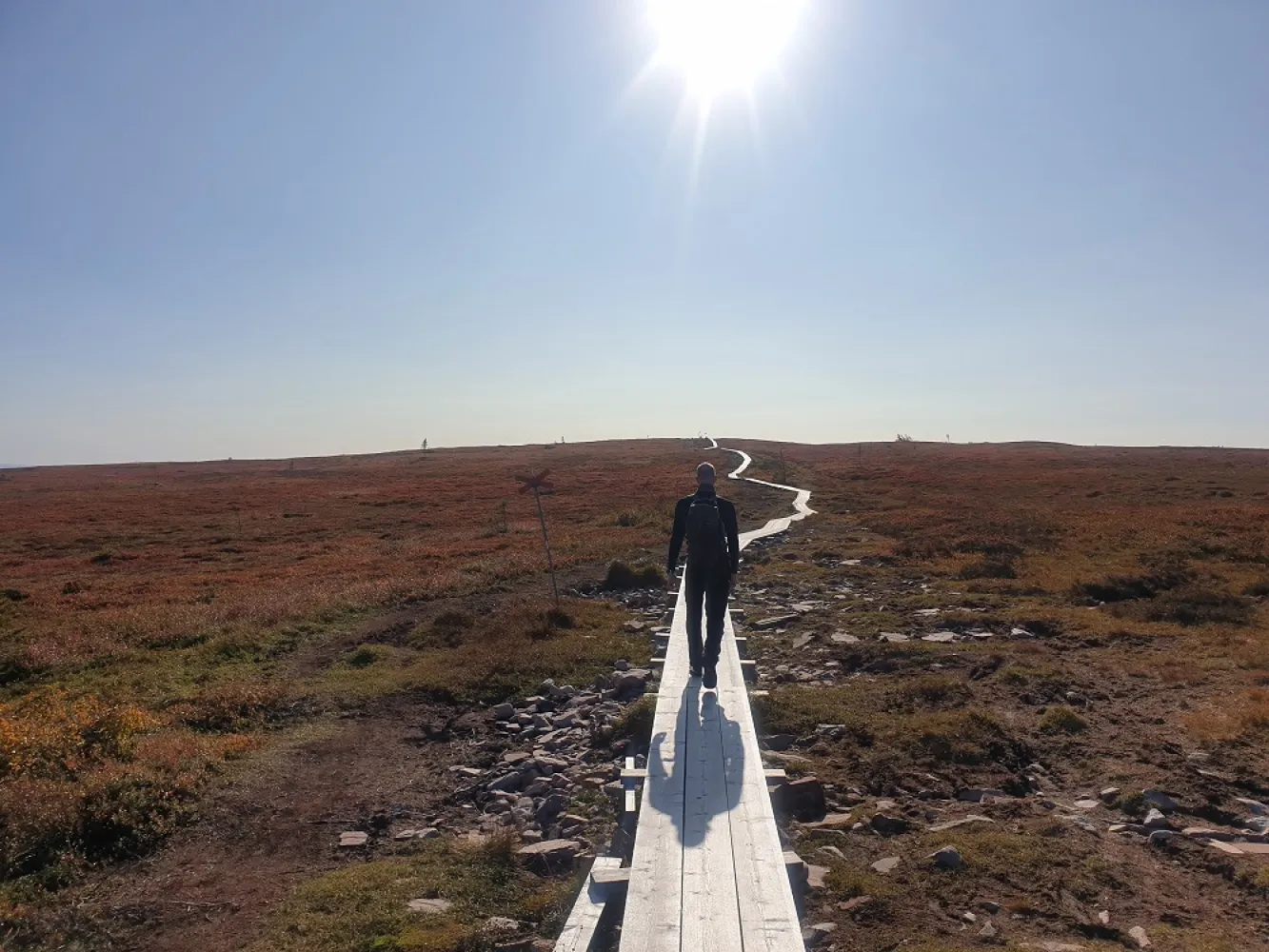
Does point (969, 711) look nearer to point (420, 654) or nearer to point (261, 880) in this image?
point (261, 880)

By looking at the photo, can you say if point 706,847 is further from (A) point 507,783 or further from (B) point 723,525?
(B) point 723,525

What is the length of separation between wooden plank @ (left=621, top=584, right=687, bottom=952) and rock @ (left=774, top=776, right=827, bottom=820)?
38.3 inches

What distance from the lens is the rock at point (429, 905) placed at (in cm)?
619

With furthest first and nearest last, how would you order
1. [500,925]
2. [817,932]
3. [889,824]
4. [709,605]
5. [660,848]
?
[709,605] < [889,824] < [660,848] < [500,925] < [817,932]

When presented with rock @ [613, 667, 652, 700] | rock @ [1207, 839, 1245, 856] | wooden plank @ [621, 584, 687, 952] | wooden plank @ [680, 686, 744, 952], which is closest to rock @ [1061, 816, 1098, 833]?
rock @ [1207, 839, 1245, 856]

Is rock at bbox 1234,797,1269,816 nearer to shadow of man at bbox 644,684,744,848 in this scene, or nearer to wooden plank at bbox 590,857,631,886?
shadow of man at bbox 644,684,744,848

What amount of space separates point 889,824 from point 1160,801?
2.43 metres

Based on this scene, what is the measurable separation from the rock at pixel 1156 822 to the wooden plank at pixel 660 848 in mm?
3872

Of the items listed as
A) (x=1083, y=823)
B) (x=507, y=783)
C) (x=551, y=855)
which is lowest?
(x=507, y=783)

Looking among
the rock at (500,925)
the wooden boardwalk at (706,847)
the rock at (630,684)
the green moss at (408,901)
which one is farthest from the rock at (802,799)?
the rock at (630,684)

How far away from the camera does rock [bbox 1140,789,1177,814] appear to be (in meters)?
7.50

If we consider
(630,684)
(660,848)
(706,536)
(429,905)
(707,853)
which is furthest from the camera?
(630,684)

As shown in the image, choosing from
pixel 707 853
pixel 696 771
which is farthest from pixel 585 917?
pixel 696 771

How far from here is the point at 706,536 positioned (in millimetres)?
9500
